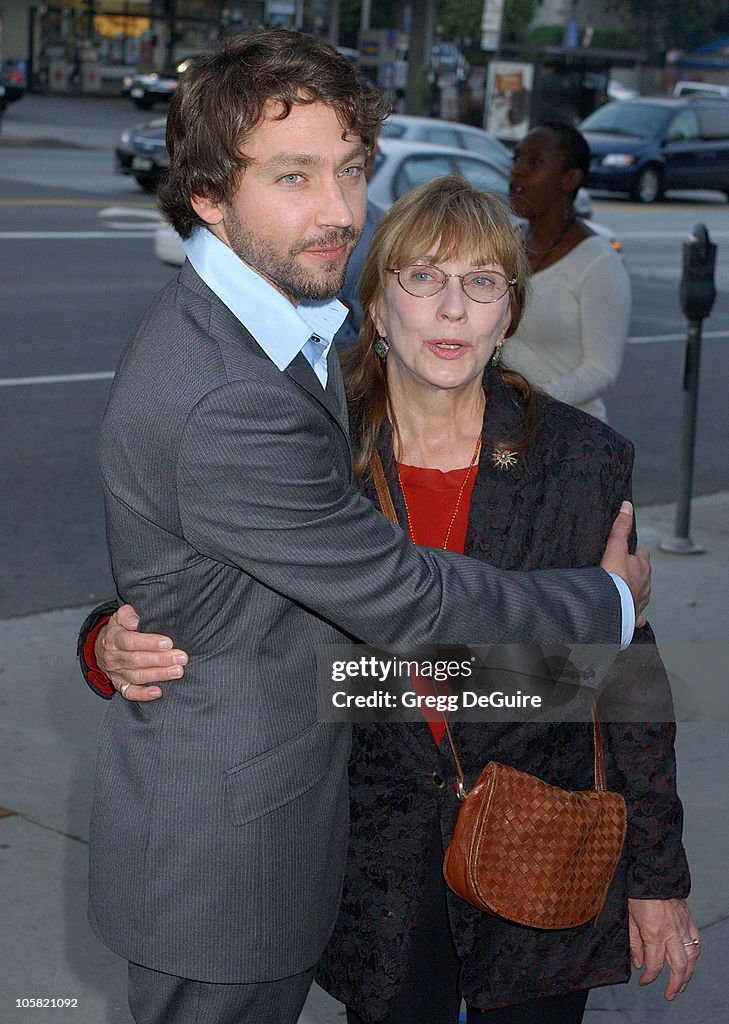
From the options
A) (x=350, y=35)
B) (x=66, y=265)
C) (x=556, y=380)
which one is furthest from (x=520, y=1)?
(x=556, y=380)

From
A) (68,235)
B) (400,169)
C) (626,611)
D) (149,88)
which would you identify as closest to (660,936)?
(626,611)

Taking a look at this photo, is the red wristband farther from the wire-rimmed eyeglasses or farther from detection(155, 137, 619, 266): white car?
detection(155, 137, 619, 266): white car

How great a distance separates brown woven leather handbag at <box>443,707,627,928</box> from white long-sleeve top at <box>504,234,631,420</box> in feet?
9.44

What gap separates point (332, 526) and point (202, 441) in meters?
0.21

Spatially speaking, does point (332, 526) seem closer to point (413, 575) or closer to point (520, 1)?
point (413, 575)

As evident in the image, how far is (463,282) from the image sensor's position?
104 inches

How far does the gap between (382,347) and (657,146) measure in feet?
85.3

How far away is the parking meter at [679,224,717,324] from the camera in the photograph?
23.4 ft

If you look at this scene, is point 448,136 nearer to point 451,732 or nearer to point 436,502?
point 436,502

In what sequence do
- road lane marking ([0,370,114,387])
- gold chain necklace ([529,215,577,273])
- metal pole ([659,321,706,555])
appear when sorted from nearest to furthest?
gold chain necklace ([529,215,577,273])
metal pole ([659,321,706,555])
road lane marking ([0,370,114,387])

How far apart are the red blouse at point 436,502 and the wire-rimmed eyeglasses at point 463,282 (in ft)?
1.00

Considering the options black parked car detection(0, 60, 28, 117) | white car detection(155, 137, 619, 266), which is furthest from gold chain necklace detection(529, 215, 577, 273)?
black parked car detection(0, 60, 28, 117)

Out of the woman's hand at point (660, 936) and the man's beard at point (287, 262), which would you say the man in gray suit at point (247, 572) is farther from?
the woman's hand at point (660, 936)
